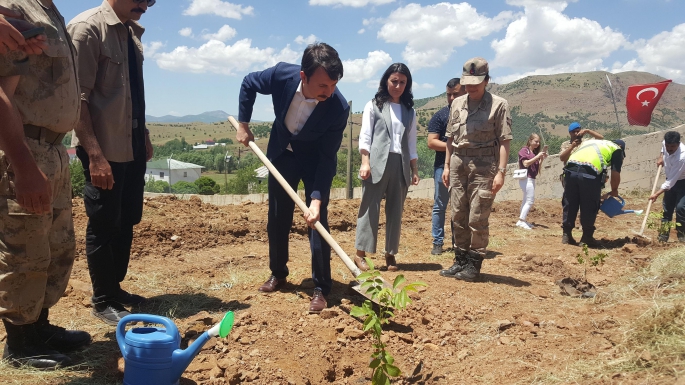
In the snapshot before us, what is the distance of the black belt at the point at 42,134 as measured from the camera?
7.30 feet

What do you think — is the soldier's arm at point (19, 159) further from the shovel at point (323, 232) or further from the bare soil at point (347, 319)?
the shovel at point (323, 232)

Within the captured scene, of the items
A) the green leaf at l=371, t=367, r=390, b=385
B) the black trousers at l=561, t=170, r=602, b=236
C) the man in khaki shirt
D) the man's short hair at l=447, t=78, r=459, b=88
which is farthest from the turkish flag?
the green leaf at l=371, t=367, r=390, b=385

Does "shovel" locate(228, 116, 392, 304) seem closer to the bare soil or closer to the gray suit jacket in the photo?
the bare soil

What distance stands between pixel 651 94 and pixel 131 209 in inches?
487

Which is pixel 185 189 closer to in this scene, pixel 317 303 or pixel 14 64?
pixel 317 303

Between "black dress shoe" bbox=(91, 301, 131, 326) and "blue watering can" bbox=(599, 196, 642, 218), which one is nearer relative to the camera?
"black dress shoe" bbox=(91, 301, 131, 326)

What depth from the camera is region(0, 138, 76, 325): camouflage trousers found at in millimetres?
2174

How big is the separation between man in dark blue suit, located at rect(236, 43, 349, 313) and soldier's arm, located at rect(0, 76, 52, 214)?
4.78ft

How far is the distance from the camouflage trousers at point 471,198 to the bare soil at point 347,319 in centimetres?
38

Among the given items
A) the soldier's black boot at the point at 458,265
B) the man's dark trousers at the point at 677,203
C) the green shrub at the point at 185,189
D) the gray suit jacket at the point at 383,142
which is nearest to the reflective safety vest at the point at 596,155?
the man's dark trousers at the point at 677,203

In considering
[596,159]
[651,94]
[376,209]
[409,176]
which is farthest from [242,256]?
[651,94]

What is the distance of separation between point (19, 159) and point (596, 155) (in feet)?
20.4

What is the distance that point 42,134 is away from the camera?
2279mm

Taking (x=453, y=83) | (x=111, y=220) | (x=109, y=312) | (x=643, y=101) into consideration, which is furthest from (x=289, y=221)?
(x=643, y=101)
